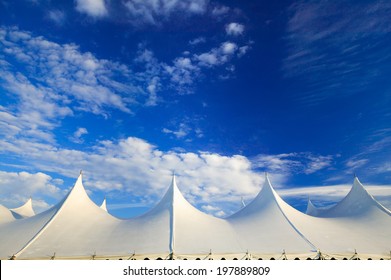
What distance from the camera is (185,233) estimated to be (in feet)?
46.4

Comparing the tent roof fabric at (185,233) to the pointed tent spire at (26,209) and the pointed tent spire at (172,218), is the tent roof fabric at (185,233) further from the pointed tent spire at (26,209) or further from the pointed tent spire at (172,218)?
the pointed tent spire at (26,209)

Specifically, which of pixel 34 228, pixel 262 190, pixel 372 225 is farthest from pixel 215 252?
pixel 372 225

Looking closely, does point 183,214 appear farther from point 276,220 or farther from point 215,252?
point 276,220

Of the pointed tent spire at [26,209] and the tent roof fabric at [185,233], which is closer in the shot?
the tent roof fabric at [185,233]

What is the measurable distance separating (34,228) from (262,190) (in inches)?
559

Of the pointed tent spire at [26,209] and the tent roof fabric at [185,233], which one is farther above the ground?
the pointed tent spire at [26,209]

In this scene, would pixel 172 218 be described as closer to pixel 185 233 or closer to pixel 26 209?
pixel 185 233

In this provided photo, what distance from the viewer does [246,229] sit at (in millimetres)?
15766

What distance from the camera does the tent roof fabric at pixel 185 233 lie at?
12.9 metres

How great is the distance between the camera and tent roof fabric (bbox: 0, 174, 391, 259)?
12.9m

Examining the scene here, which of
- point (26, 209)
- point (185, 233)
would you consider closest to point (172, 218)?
point (185, 233)

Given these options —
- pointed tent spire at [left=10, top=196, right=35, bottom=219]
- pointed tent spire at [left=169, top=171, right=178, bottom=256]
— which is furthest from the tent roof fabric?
pointed tent spire at [left=10, top=196, right=35, bottom=219]

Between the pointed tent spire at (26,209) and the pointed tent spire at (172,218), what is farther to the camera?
the pointed tent spire at (26,209)

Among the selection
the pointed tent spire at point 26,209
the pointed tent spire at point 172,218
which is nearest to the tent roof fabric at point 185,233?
the pointed tent spire at point 172,218
